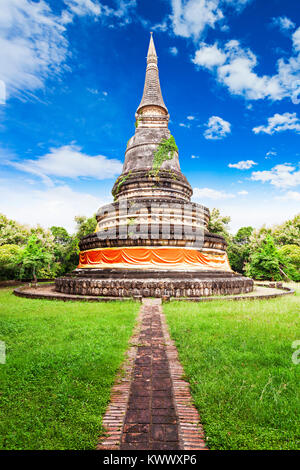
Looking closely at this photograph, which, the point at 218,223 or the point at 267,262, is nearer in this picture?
the point at 267,262

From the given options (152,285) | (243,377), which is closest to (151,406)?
(243,377)

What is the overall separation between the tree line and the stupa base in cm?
550

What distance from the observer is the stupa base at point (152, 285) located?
34.7 feet

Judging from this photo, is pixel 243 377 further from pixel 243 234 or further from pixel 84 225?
pixel 243 234

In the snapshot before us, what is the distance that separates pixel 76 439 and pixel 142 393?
1.09 metres

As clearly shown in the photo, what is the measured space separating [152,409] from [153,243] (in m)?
10.5

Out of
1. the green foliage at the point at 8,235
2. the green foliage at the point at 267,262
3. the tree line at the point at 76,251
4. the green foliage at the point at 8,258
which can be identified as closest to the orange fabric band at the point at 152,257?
the tree line at the point at 76,251

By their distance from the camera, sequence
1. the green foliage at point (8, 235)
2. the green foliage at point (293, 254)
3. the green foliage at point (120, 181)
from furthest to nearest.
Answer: the green foliage at point (293, 254), the green foliage at point (8, 235), the green foliage at point (120, 181)

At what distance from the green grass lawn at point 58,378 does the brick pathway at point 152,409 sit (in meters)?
0.18

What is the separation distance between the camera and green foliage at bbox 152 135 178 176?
754 inches

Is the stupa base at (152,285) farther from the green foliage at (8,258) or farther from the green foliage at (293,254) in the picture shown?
the green foliage at (293,254)

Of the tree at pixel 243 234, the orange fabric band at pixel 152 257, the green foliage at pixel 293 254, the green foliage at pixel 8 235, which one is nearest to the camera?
the orange fabric band at pixel 152 257

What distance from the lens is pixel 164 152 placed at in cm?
1972
